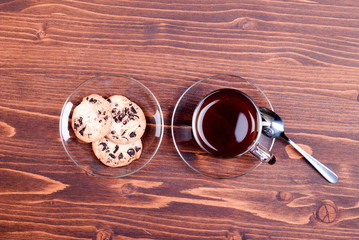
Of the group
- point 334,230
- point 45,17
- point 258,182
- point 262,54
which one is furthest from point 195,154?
point 45,17

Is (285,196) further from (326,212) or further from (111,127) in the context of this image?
(111,127)

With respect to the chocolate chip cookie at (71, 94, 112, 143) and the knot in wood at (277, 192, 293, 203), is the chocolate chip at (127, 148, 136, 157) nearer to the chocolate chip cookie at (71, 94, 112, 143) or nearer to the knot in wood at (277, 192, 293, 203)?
the chocolate chip cookie at (71, 94, 112, 143)

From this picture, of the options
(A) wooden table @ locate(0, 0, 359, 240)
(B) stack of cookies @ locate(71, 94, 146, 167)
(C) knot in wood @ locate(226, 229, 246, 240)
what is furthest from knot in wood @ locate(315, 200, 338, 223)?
(B) stack of cookies @ locate(71, 94, 146, 167)

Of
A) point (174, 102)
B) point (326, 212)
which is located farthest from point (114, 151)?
point (326, 212)

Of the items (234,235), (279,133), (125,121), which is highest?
(279,133)

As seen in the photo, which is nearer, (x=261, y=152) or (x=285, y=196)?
(x=261, y=152)

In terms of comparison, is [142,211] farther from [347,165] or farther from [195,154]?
[347,165]

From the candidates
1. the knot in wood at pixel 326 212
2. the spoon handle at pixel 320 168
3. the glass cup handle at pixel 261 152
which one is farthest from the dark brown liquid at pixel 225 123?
the knot in wood at pixel 326 212
